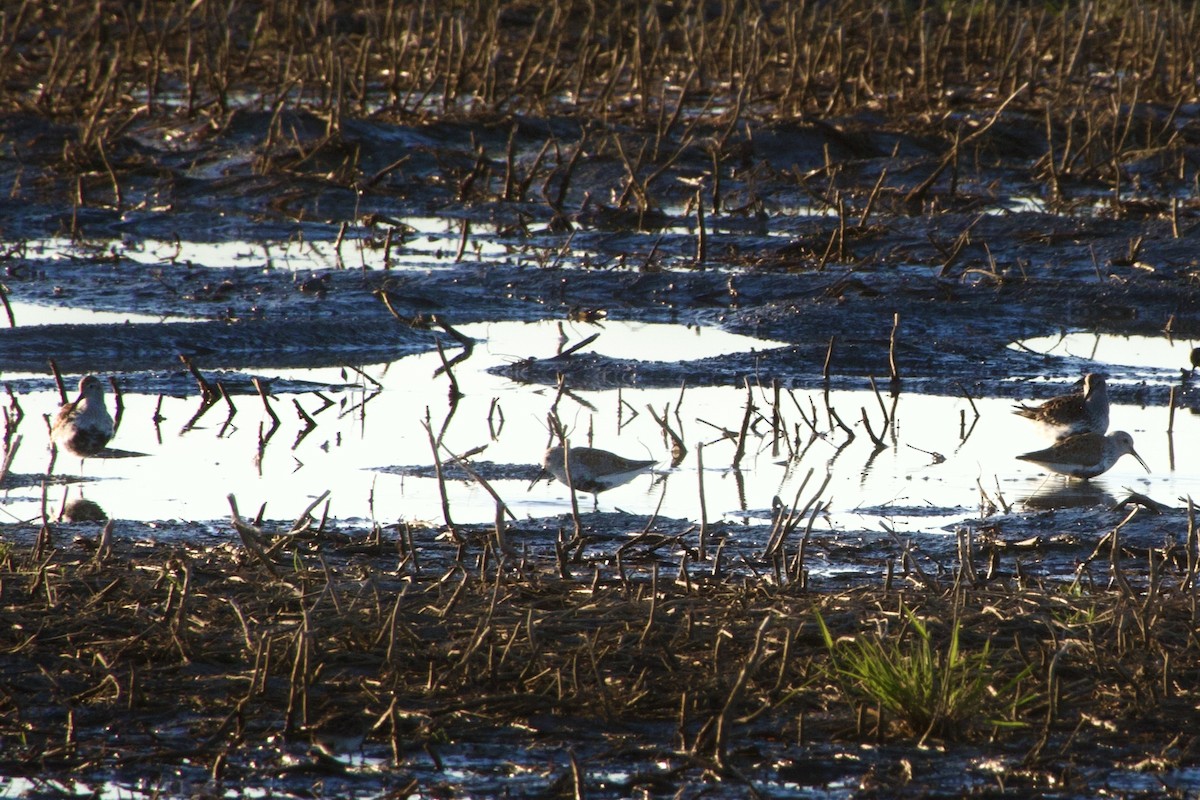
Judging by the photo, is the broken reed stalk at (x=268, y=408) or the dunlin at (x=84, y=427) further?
the broken reed stalk at (x=268, y=408)

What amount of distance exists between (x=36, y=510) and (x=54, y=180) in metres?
8.59

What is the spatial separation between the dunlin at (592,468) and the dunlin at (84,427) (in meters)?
1.94

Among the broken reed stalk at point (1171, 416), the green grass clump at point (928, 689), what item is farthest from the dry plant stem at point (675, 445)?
the green grass clump at point (928, 689)

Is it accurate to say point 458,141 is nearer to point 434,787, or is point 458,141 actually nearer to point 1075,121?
point 1075,121

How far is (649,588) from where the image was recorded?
484 centimetres

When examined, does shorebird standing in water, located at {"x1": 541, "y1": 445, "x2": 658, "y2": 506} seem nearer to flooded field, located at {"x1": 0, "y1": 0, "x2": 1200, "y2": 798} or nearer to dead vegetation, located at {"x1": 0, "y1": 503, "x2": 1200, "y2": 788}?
flooded field, located at {"x1": 0, "y1": 0, "x2": 1200, "y2": 798}

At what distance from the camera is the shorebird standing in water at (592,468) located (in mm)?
6797

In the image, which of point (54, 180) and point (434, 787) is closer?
point (434, 787)

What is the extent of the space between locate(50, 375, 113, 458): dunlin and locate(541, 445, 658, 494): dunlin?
6.36ft

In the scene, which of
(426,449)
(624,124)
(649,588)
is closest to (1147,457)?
(426,449)

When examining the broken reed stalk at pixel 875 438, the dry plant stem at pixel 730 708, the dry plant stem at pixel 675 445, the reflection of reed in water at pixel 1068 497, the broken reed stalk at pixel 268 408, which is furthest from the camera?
the broken reed stalk at pixel 268 408

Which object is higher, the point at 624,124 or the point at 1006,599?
the point at 624,124

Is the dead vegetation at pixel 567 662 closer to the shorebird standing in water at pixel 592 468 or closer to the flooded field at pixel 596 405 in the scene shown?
the flooded field at pixel 596 405

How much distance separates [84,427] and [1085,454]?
13.8 feet
